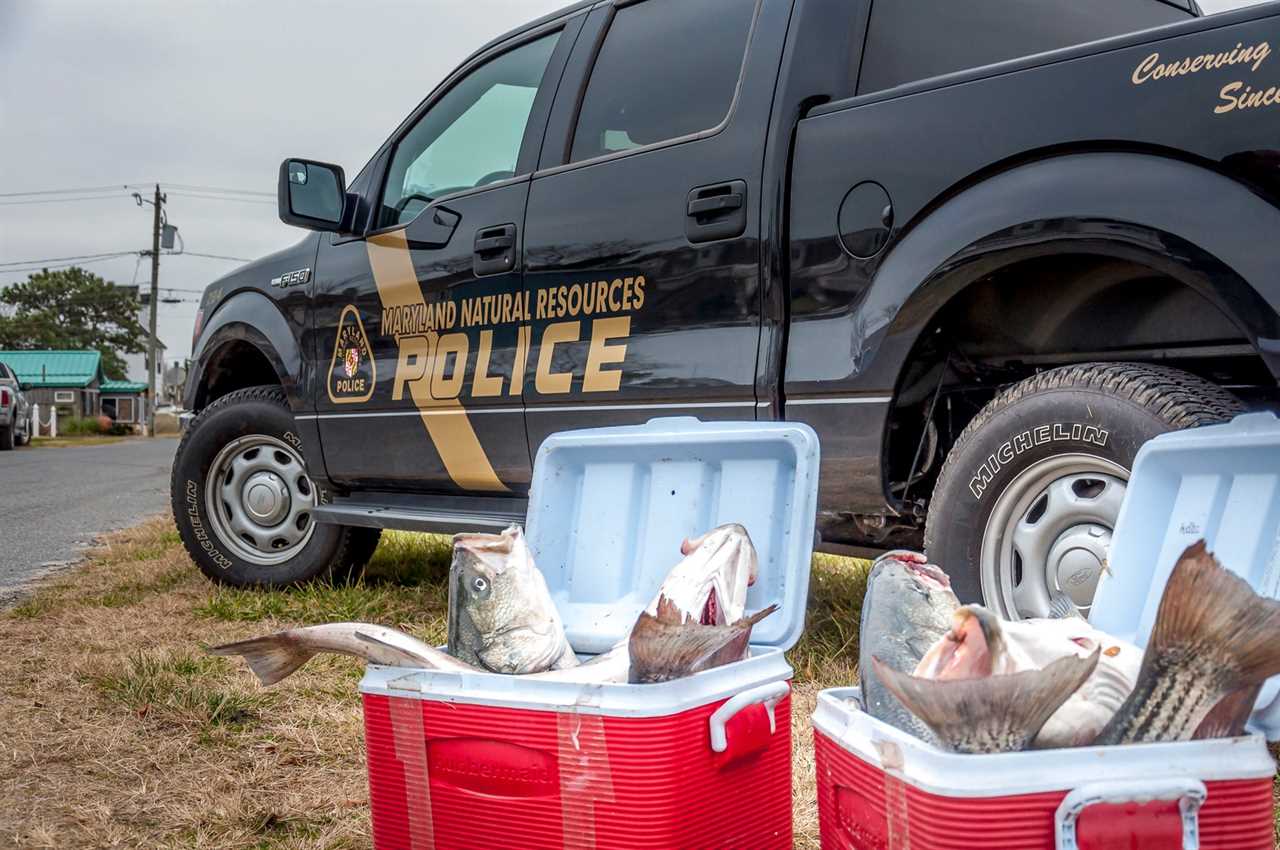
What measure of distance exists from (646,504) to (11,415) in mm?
20777

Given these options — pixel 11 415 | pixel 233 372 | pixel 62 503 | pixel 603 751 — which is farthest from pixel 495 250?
pixel 11 415

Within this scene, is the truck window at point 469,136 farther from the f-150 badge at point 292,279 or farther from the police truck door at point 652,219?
the f-150 badge at point 292,279

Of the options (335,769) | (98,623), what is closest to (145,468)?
(98,623)

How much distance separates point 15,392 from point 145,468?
6949mm

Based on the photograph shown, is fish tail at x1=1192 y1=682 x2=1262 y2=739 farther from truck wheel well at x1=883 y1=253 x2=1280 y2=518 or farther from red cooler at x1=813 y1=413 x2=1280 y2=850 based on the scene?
truck wheel well at x1=883 y1=253 x2=1280 y2=518

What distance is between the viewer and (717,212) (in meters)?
2.92

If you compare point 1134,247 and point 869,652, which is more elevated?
point 1134,247

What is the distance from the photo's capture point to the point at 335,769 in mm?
2477

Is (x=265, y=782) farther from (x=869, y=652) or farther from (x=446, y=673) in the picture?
(x=869, y=652)

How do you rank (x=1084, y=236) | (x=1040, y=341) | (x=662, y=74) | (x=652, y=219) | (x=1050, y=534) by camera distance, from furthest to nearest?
(x=662, y=74) < (x=652, y=219) < (x=1040, y=341) < (x=1050, y=534) < (x=1084, y=236)

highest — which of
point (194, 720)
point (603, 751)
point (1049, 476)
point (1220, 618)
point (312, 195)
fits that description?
point (312, 195)

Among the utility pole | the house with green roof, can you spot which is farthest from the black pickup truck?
the house with green roof

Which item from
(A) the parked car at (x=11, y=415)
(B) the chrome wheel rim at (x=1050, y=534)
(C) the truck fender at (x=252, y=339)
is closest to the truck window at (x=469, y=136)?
(C) the truck fender at (x=252, y=339)

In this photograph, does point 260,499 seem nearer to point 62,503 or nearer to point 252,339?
point 252,339
